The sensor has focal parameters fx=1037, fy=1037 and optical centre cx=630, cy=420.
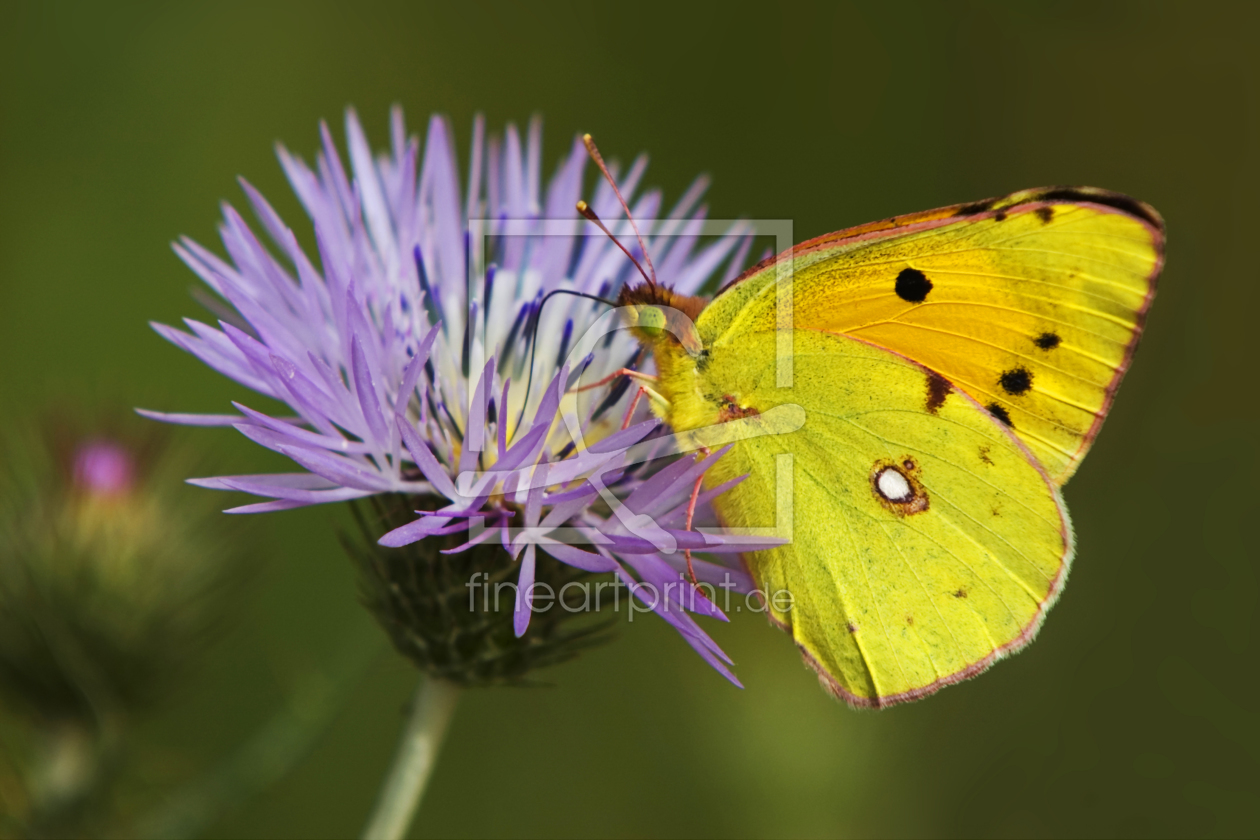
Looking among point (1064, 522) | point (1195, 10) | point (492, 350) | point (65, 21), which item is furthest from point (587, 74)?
point (1064, 522)

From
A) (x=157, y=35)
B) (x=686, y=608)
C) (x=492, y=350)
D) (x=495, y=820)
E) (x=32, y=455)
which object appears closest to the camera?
(x=686, y=608)

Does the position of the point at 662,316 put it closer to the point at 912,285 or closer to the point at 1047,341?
the point at 912,285

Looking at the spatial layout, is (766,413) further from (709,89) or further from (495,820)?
(709,89)

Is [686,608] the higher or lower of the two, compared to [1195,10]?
lower

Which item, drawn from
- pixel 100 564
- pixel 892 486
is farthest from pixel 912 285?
pixel 100 564

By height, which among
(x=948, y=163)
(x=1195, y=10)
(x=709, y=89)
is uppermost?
(x=1195, y=10)

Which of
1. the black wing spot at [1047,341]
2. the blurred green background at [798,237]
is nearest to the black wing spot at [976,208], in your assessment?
the black wing spot at [1047,341]
